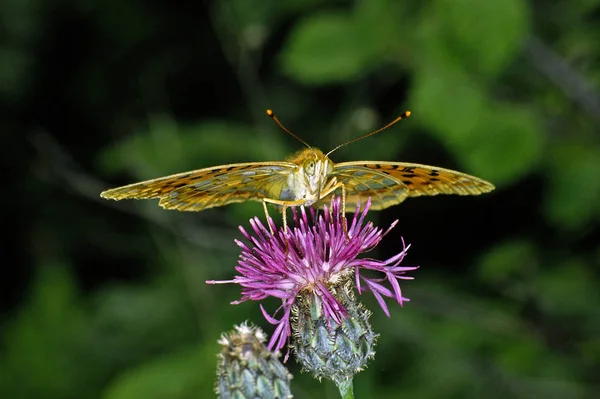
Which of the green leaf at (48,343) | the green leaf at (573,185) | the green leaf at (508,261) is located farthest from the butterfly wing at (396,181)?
the green leaf at (48,343)

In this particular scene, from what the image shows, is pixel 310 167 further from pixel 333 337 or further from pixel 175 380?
pixel 175 380

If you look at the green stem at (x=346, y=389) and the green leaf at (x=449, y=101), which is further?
the green leaf at (x=449, y=101)

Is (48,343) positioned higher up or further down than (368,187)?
higher up

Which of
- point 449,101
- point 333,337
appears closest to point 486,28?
point 449,101

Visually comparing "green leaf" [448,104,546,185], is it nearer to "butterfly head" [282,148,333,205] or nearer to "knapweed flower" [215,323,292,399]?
"butterfly head" [282,148,333,205]

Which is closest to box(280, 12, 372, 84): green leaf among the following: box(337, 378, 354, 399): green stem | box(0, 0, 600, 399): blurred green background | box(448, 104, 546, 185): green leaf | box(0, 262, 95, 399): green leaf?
box(0, 0, 600, 399): blurred green background

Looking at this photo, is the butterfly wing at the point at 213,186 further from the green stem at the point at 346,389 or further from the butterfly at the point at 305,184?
the green stem at the point at 346,389
